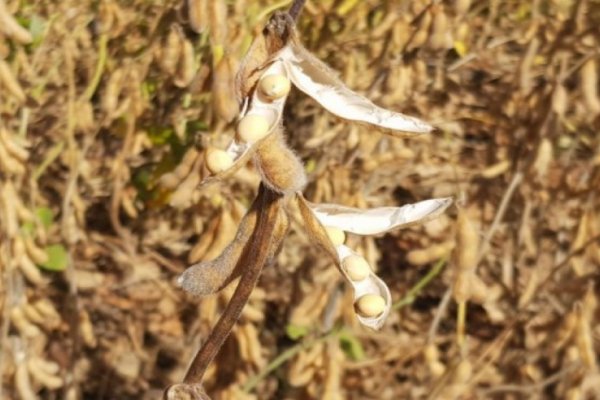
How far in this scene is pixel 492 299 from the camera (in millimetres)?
2295

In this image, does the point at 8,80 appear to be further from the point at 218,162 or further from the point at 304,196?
the point at 218,162

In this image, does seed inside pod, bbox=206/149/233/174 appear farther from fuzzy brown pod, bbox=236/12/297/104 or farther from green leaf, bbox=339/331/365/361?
green leaf, bbox=339/331/365/361

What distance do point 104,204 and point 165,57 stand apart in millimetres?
793

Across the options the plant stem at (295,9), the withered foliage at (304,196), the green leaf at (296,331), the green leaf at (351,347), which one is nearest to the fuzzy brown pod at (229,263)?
the plant stem at (295,9)

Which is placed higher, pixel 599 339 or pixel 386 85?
pixel 386 85

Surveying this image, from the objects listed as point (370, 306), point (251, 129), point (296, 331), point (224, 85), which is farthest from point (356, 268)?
point (296, 331)

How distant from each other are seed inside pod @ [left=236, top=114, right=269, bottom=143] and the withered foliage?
2.27ft

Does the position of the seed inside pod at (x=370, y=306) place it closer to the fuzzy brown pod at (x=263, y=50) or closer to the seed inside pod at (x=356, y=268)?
the seed inside pod at (x=356, y=268)

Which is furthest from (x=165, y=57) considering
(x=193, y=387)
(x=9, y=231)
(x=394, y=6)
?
(x=193, y=387)

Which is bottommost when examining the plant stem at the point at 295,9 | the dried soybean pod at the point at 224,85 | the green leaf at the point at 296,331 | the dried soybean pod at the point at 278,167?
the green leaf at the point at 296,331

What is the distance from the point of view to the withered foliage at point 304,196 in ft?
5.57

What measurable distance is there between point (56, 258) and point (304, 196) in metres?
0.49

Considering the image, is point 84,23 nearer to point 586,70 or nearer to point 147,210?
point 147,210

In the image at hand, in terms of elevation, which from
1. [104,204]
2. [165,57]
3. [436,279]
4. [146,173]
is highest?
[165,57]
